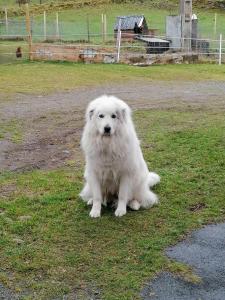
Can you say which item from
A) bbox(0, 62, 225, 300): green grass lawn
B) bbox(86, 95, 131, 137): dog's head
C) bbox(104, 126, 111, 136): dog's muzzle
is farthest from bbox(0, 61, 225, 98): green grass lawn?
bbox(104, 126, 111, 136): dog's muzzle

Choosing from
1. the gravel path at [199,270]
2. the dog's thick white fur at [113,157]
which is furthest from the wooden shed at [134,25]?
the gravel path at [199,270]

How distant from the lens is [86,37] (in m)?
32.7

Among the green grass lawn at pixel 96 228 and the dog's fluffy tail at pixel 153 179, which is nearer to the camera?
the green grass lawn at pixel 96 228

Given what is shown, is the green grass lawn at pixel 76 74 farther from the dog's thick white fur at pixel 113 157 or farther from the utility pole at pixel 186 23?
the dog's thick white fur at pixel 113 157

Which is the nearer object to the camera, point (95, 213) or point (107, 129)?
point (107, 129)

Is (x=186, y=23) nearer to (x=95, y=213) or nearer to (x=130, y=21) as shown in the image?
(x=130, y=21)

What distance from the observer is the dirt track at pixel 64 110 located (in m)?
7.91

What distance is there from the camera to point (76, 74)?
18.2 meters

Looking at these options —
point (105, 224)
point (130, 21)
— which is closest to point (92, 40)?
point (130, 21)

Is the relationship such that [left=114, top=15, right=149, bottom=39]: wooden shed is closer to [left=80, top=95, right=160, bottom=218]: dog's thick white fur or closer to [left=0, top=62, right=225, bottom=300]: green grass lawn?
[left=0, top=62, right=225, bottom=300]: green grass lawn

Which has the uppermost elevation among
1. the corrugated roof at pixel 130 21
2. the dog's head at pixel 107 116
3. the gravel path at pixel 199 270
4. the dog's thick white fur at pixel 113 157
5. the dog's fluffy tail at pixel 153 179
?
the corrugated roof at pixel 130 21

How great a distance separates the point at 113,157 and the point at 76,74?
13.2 m

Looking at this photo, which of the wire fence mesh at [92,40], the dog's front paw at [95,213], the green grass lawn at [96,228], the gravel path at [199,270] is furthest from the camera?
the wire fence mesh at [92,40]

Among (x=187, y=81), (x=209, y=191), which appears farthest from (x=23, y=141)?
(x=187, y=81)
